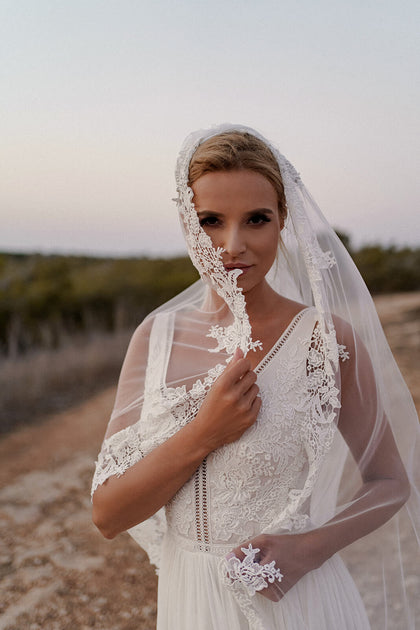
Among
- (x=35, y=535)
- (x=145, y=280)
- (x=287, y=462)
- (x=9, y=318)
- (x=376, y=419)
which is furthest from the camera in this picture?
(x=145, y=280)

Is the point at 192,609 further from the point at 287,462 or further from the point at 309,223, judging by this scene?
the point at 309,223

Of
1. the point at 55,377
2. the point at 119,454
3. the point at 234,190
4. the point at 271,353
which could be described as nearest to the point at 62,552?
the point at 119,454

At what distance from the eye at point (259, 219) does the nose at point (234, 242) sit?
6 centimetres

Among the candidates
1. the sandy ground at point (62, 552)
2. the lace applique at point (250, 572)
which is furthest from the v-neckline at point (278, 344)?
the sandy ground at point (62, 552)

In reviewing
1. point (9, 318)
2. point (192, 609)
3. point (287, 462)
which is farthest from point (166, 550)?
point (9, 318)

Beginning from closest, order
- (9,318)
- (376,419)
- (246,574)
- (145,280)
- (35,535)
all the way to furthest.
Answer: (246,574)
(376,419)
(35,535)
(9,318)
(145,280)

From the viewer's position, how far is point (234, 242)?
1598mm

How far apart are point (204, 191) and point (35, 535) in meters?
3.89

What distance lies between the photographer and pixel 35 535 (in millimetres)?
4609

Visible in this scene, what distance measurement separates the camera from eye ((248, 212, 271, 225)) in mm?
1652

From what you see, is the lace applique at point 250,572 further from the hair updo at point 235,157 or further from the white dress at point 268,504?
the hair updo at point 235,157

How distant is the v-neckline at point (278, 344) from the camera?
5.52 ft

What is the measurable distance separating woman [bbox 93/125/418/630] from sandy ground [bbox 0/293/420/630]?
1.22 ft

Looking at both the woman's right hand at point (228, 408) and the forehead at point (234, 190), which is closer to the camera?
the woman's right hand at point (228, 408)
